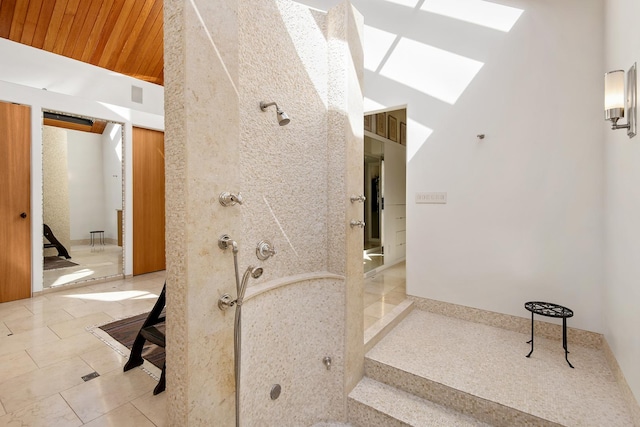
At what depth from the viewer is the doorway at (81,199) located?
12.4 feet

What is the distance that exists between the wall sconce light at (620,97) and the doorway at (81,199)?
554 centimetres

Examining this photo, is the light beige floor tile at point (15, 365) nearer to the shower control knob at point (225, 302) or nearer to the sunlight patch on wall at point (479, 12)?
the shower control knob at point (225, 302)

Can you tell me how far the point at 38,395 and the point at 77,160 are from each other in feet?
10.9

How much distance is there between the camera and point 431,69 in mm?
2957

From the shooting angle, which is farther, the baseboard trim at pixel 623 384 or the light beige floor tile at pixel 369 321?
the light beige floor tile at pixel 369 321

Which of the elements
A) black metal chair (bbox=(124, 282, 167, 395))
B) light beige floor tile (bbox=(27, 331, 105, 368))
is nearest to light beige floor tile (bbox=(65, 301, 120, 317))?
light beige floor tile (bbox=(27, 331, 105, 368))

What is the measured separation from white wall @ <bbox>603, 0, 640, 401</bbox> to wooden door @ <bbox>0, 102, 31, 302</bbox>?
→ 575 cm

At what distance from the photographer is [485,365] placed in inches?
80.3

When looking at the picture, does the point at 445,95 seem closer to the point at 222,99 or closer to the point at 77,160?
the point at 222,99

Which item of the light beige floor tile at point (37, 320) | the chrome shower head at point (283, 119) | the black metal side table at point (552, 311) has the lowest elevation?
the light beige floor tile at point (37, 320)

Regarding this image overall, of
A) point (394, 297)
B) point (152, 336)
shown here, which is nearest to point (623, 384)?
point (394, 297)

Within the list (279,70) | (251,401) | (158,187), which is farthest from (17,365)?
(158,187)

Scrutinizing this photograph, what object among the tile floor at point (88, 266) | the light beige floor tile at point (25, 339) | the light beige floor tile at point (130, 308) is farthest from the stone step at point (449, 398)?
the tile floor at point (88, 266)

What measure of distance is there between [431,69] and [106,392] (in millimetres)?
3896
